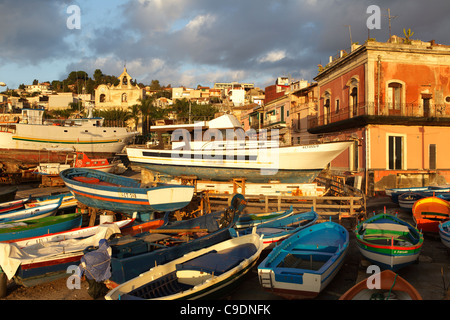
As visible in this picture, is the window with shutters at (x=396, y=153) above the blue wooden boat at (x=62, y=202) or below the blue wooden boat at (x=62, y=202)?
above

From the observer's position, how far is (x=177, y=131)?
2270 cm

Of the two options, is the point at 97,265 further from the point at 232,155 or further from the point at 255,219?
the point at 232,155

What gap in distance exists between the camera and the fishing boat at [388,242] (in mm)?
8008

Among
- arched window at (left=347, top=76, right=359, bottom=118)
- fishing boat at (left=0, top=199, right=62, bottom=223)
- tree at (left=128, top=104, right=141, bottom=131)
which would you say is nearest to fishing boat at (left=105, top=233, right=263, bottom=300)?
fishing boat at (left=0, top=199, right=62, bottom=223)

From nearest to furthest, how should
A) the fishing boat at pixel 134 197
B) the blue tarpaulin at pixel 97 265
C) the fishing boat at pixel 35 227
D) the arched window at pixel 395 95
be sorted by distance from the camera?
the blue tarpaulin at pixel 97 265, the fishing boat at pixel 35 227, the fishing boat at pixel 134 197, the arched window at pixel 395 95

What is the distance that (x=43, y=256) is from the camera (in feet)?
29.1

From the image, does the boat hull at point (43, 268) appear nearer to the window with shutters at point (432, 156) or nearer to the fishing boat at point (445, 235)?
the fishing boat at point (445, 235)

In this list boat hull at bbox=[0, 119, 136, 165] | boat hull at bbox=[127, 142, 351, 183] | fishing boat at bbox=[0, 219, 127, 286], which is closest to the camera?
fishing boat at bbox=[0, 219, 127, 286]

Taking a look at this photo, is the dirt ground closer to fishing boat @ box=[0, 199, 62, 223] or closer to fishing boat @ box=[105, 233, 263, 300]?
fishing boat @ box=[105, 233, 263, 300]

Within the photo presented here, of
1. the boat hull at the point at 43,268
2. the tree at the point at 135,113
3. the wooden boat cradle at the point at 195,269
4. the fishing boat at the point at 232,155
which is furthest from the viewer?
the tree at the point at 135,113

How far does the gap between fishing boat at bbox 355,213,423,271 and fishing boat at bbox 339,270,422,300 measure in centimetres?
234

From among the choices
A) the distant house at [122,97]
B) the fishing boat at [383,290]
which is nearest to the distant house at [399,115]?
the fishing boat at [383,290]

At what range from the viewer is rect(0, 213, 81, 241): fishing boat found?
1077cm

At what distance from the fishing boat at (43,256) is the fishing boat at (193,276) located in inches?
138
